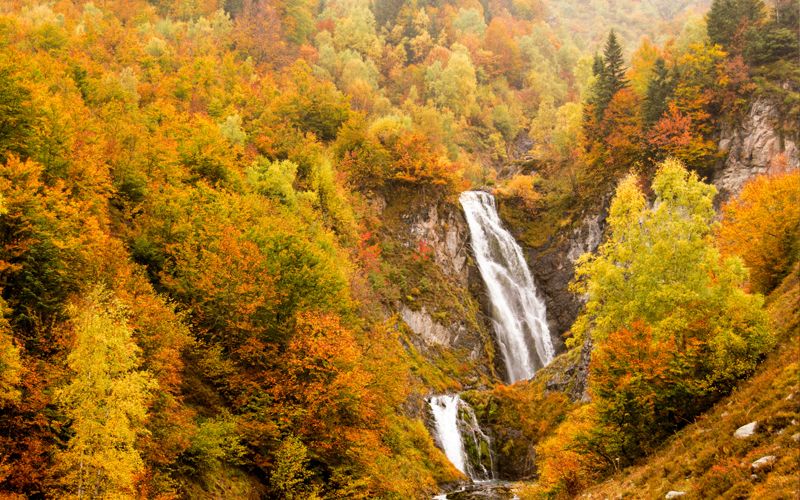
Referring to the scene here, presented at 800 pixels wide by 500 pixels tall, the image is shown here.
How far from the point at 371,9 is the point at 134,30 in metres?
56.4


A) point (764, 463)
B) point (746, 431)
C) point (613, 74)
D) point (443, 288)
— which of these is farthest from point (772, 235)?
point (613, 74)

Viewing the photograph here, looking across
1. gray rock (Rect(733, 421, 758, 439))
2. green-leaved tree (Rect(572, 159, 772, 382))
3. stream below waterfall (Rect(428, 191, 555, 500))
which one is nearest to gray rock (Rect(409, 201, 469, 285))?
stream below waterfall (Rect(428, 191, 555, 500))

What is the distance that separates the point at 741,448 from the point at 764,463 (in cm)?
167

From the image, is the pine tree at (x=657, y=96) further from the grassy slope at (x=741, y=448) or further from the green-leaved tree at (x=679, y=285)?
the grassy slope at (x=741, y=448)

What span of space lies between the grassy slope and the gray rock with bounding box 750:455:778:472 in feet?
0.40

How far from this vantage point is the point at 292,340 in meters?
26.6

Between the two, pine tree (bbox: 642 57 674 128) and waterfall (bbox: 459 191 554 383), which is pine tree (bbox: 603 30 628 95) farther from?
waterfall (bbox: 459 191 554 383)

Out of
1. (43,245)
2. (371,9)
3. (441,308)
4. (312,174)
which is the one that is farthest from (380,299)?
(371,9)

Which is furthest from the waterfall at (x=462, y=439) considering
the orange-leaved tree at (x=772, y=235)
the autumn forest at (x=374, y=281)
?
the orange-leaved tree at (x=772, y=235)

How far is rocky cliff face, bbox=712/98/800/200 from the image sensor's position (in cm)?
4631

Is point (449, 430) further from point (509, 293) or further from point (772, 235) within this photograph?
point (772, 235)

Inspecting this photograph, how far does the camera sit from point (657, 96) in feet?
173

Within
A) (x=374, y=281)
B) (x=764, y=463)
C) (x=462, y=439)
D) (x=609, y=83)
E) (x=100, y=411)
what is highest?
(x=609, y=83)

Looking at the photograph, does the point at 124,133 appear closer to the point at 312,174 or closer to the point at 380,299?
the point at 312,174
